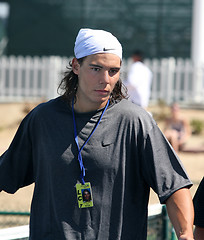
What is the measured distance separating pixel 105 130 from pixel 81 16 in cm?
1510

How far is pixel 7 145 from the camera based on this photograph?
10.9 meters

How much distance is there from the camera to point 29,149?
9.09 feet

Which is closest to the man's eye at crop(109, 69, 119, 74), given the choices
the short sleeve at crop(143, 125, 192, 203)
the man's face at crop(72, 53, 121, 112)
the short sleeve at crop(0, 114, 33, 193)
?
the man's face at crop(72, 53, 121, 112)

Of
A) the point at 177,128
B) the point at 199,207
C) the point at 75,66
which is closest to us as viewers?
the point at 75,66

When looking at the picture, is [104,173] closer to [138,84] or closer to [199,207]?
[199,207]

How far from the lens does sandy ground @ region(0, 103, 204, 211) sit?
631cm

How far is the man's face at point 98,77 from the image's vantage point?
2.57m

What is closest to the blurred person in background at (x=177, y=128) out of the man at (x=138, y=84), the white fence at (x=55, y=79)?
the man at (x=138, y=84)

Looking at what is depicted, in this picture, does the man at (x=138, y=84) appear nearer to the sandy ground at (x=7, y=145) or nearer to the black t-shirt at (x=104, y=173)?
the sandy ground at (x=7, y=145)

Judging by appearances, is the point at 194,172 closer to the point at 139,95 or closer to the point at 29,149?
the point at 139,95

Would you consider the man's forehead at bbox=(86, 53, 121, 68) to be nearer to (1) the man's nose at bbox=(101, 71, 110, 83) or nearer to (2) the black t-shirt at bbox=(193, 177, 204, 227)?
(1) the man's nose at bbox=(101, 71, 110, 83)

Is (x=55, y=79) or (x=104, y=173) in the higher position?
(x=104, y=173)

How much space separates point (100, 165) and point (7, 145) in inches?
334

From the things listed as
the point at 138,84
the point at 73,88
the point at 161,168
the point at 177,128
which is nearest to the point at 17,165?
the point at 73,88
